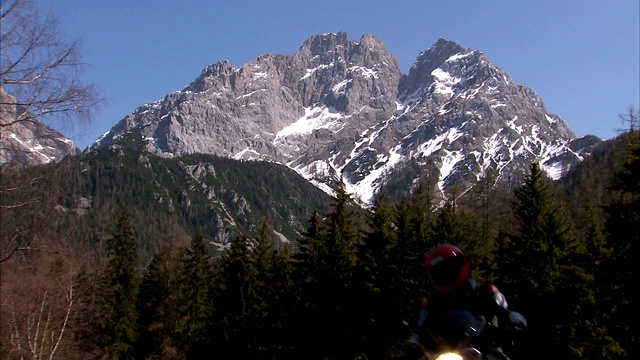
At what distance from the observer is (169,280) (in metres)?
44.6

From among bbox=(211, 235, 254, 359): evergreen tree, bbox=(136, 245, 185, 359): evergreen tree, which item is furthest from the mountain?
bbox=(136, 245, 185, 359): evergreen tree

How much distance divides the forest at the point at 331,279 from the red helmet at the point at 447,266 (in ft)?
1.80

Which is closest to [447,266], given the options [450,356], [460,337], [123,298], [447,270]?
[447,270]

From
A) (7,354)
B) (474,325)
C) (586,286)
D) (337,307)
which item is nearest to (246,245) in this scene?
(337,307)

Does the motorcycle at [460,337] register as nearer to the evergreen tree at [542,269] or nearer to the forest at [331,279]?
the forest at [331,279]

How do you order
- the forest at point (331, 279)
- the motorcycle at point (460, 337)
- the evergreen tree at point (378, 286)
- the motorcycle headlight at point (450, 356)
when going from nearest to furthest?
the motorcycle headlight at point (450, 356)
the motorcycle at point (460, 337)
the forest at point (331, 279)
the evergreen tree at point (378, 286)

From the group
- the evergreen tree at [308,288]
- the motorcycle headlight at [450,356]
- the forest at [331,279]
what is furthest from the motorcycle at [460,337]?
the evergreen tree at [308,288]

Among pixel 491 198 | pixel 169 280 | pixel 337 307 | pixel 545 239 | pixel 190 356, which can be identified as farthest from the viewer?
pixel 169 280

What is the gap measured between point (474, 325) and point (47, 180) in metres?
6.91

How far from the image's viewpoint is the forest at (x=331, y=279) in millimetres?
12344

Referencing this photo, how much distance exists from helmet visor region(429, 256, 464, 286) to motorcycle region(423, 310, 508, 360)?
0.97 ft

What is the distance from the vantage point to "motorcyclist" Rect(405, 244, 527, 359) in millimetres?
3578

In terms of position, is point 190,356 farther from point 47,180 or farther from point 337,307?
point 47,180

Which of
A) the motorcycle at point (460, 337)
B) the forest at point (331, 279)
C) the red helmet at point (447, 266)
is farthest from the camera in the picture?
the forest at point (331, 279)
